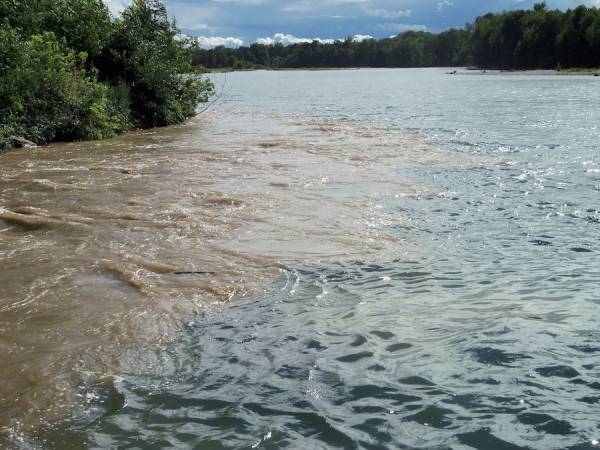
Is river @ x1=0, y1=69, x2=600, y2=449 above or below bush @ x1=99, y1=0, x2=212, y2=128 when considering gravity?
below

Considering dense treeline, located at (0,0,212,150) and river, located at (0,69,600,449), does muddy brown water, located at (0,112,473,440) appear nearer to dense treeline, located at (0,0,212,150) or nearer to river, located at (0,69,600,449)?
river, located at (0,69,600,449)

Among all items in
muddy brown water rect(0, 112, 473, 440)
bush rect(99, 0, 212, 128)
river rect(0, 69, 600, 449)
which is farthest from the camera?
bush rect(99, 0, 212, 128)

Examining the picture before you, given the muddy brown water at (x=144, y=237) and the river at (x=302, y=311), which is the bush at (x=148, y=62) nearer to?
the muddy brown water at (x=144, y=237)

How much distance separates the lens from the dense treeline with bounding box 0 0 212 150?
1969 centimetres

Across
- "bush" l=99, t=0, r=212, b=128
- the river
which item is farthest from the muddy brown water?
"bush" l=99, t=0, r=212, b=128

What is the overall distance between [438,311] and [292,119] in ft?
80.5

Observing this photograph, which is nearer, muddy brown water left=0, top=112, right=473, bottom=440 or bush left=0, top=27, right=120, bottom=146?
muddy brown water left=0, top=112, right=473, bottom=440

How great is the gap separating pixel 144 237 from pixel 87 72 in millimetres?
18788

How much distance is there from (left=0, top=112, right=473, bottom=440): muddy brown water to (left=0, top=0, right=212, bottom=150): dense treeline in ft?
8.54

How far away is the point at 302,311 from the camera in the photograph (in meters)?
6.01

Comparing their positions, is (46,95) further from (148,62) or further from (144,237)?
(144,237)

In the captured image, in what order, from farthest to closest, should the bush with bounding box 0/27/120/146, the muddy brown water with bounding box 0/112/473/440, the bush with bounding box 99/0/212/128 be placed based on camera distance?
the bush with bounding box 99/0/212/128
the bush with bounding box 0/27/120/146
the muddy brown water with bounding box 0/112/473/440

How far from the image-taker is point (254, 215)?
1006cm

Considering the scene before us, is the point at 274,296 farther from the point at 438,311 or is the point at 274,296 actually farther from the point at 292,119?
the point at 292,119
